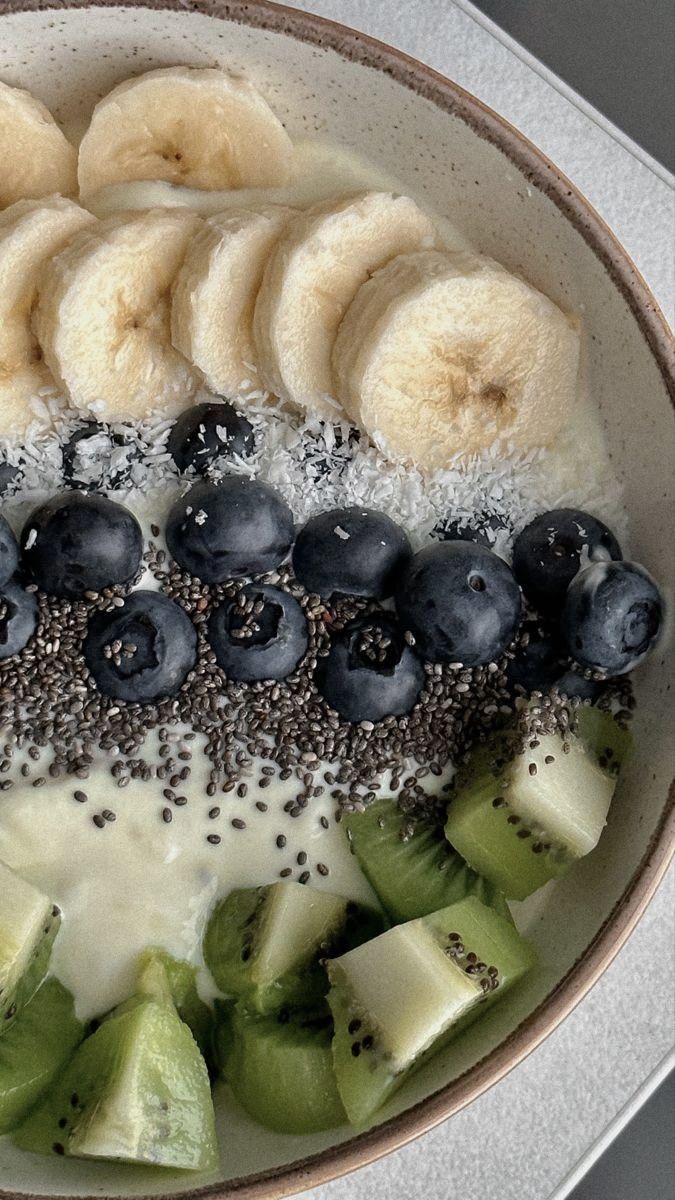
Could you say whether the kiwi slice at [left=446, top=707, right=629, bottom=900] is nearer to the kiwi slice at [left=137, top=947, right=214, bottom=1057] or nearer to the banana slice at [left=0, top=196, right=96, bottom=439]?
the kiwi slice at [left=137, top=947, right=214, bottom=1057]

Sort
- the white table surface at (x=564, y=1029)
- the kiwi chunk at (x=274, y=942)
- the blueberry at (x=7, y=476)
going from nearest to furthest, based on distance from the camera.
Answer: the kiwi chunk at (x=274, y=942) < the blueberry at (x=7, y=476) < the white table surface at (x=564, y=1029)

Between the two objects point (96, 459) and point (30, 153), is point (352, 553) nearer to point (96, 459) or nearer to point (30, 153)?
point (96, 459)

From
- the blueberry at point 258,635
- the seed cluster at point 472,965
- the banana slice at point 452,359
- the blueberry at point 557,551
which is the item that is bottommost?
the seed cluster at point 472,965

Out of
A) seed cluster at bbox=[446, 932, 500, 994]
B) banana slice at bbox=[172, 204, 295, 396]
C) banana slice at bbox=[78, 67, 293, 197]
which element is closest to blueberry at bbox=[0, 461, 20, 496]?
banana slice at bbox=[172, 204, 295, 396]

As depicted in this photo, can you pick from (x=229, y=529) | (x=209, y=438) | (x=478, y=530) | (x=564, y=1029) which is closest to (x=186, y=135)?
(x=209, y=438)

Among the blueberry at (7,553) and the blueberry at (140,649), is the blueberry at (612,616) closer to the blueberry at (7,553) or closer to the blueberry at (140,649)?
the blueberry at (140,649)

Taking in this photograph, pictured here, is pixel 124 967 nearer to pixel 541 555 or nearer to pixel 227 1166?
pixel 227 1166

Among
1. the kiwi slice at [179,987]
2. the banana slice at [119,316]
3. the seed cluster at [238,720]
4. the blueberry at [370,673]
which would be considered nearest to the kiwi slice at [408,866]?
the seed cluster at [238,720]

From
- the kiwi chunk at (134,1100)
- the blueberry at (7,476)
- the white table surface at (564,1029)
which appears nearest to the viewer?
the kiwi chunk at (134,1100)
